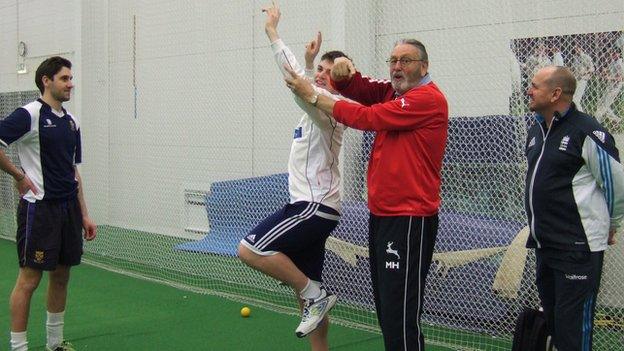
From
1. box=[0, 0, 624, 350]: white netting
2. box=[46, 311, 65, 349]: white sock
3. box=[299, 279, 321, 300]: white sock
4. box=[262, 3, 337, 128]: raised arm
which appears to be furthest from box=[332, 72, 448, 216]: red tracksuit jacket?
box=[46, 311, 65, 349]: white sock

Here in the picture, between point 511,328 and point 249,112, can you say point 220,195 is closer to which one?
point 249,112

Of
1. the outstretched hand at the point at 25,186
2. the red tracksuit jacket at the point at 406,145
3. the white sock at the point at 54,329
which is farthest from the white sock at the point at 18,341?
the red tracksuit jacket at the point at 406,145

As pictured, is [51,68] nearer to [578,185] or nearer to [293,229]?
[293,229]

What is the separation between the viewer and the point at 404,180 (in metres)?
3.50

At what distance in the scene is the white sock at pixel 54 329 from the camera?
4891 mm

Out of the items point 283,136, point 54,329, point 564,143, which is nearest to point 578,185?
point 564,143

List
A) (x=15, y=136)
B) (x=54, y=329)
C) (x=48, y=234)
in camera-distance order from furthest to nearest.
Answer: (x=54, y=329) → (x=48, y=234) → (x=15, y=136)

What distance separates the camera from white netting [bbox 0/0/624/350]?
5453 millimetres

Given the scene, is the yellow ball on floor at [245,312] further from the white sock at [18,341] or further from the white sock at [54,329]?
the white sock at [18,341]

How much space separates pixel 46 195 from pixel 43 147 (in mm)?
303

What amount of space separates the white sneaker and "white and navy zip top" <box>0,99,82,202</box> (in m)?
1.84

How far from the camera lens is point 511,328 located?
17.6 ft

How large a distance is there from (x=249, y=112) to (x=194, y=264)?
207 cm

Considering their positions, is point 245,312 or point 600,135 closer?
point 600,135
